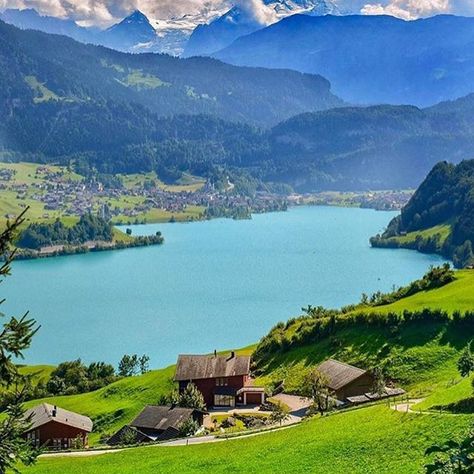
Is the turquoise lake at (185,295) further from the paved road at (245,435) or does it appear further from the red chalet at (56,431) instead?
the paved road at (245,435)

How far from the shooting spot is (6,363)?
16.6m

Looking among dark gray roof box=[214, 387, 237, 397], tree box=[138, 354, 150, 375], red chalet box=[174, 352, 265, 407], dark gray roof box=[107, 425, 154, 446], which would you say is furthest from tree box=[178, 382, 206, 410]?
tree box=[138, 354, 150, 375]

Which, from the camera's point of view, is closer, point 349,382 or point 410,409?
point 410,409

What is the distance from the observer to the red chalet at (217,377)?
188 ft

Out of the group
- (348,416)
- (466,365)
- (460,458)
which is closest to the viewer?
(460,458)

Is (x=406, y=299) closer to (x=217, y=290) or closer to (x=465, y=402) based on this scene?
(x=465, y=402)

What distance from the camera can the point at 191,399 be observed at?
53.0 meters

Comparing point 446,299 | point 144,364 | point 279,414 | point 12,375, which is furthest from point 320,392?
point 144,364

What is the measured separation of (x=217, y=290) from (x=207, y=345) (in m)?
44.5

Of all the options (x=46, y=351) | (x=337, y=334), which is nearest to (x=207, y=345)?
(x=46, y=351)

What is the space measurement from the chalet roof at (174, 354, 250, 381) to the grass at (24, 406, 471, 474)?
727 inches

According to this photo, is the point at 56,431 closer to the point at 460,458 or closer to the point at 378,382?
the point at 378,382

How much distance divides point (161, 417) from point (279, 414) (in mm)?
9068

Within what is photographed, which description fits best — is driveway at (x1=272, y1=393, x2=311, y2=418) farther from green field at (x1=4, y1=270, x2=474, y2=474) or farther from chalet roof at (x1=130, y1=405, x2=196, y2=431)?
chalet roof at (x1=130, y1=405, x2=196, y2=431)
